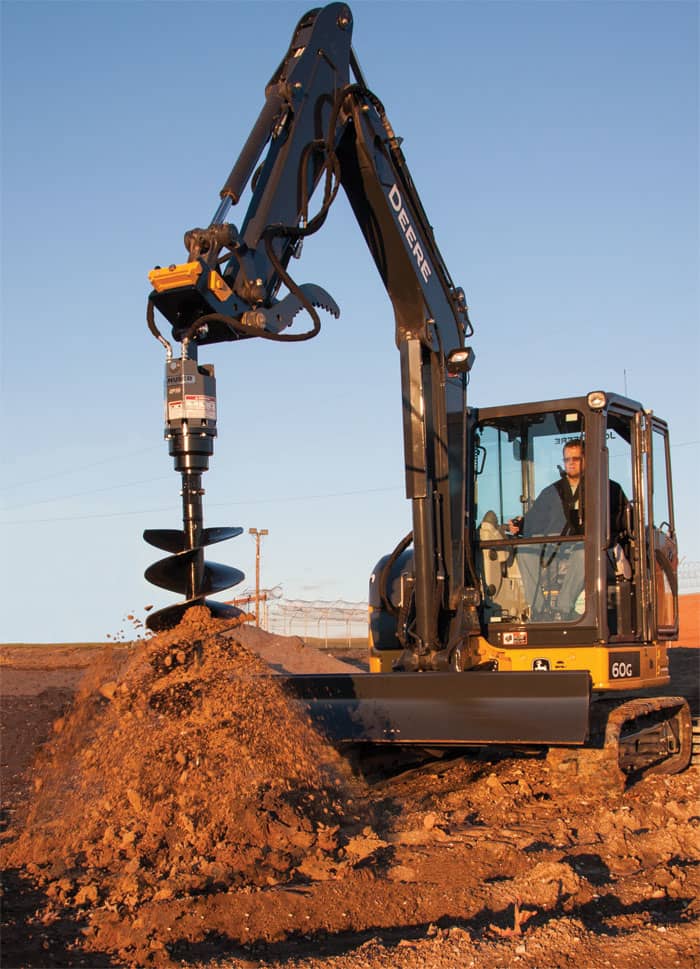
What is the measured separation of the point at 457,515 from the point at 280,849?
3249 mm

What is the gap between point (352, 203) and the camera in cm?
752

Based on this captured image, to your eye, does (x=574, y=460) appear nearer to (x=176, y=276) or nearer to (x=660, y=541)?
(x=660, y=541)

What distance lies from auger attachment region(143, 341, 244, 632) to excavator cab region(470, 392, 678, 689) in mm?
2795

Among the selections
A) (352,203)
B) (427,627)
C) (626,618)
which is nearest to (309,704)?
(427,627)

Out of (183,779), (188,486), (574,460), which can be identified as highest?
(574,460)

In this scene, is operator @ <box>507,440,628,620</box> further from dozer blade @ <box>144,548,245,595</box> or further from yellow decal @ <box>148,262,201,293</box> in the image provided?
yellow decal @ <box>148,262,201,293</box>

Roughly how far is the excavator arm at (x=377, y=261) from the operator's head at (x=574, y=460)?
0.77 meters

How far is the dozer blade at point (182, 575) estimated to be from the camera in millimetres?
5152

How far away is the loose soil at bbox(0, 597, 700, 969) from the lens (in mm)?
3680

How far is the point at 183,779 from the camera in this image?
5188 millimetres

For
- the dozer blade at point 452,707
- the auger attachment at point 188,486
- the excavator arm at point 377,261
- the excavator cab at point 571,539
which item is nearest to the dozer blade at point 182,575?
the auger attachment at point 188,486

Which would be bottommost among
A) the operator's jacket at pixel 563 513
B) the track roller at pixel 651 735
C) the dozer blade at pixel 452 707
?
the track roller at pixel 651 735

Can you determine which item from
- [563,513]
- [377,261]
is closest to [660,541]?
[563,513]

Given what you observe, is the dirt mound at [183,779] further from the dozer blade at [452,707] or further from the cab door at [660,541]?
the cab door at [660,541]
